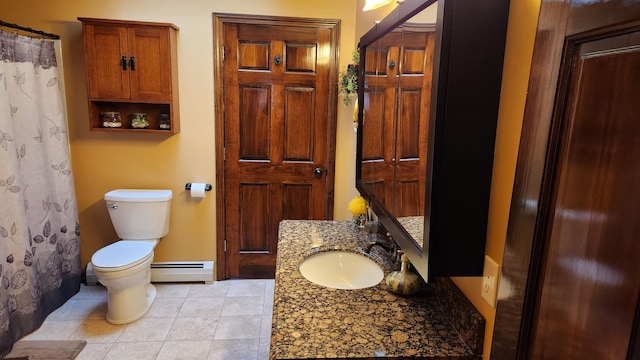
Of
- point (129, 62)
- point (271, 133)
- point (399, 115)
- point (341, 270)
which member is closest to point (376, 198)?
point (341, 270)

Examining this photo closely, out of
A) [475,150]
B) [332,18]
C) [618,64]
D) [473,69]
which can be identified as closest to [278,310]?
[475,150]

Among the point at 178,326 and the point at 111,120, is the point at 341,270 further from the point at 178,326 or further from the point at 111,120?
the point at 111,120

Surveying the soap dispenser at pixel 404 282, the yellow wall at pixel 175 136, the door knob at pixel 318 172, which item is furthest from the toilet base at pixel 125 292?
the soap dispenser at pixel 404 282

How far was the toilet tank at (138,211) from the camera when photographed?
2961mm

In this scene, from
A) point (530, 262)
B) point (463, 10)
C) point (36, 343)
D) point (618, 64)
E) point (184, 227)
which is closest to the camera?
point (618, 64)

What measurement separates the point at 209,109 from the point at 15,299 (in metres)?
1.77

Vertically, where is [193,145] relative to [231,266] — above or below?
above

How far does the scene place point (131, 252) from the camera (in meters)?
2.77

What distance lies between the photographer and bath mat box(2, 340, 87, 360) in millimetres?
2324

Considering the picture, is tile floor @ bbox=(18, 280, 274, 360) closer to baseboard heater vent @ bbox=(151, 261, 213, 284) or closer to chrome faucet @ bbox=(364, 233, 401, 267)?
baseboard heater vent @ bbox=(151, 261, 213, 284)

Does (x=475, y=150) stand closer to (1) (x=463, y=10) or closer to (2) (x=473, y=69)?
(2) (x=473, y=69)

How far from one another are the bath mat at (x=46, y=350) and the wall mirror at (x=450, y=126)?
222 cm

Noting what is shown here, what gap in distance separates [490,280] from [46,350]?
2.60 metres

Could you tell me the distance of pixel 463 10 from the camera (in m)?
0.95
